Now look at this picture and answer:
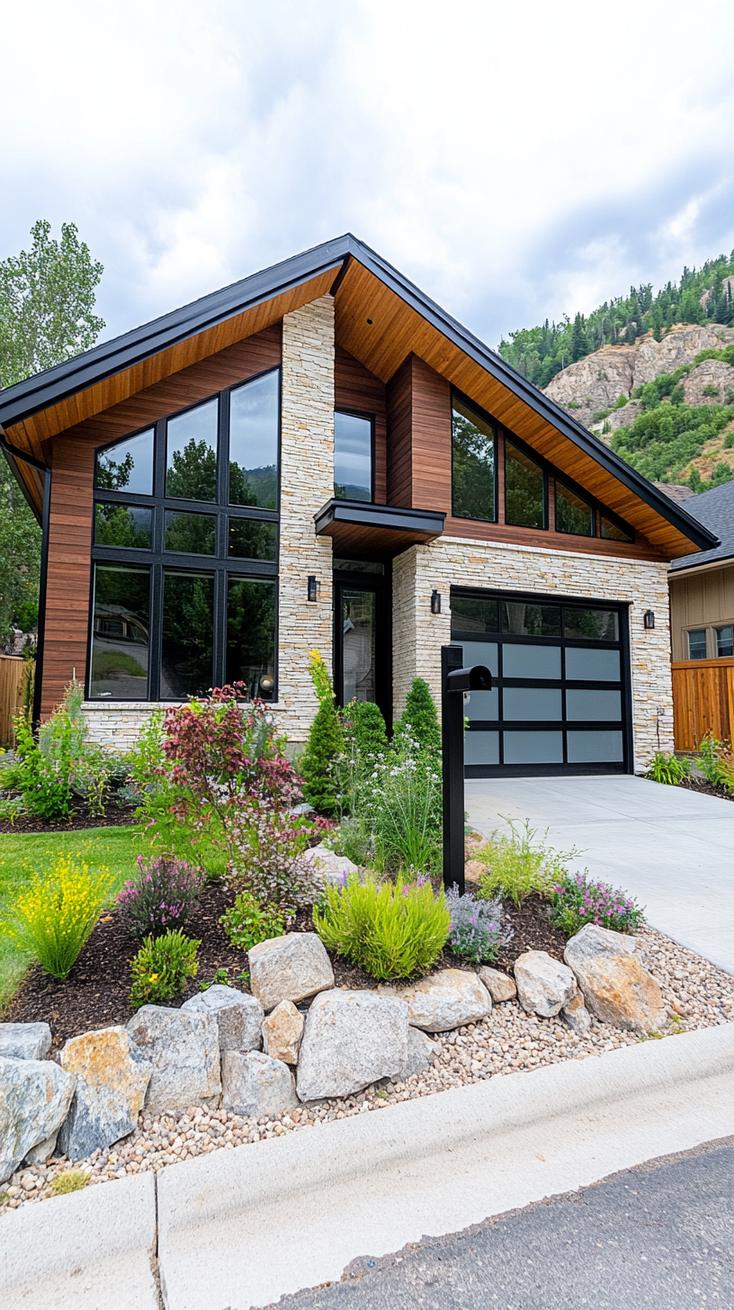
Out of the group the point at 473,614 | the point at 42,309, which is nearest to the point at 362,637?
the point at 473,614

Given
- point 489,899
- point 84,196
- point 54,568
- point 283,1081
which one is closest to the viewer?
point 283,1081

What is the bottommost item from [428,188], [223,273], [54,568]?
[54,568]

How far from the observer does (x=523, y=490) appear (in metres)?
10.4

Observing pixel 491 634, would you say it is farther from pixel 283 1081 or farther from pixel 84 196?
pixel 84 196

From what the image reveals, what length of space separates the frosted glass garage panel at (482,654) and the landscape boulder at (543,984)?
6.43 metres

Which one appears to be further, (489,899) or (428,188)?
(428,188)

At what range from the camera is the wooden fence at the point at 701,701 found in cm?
1039

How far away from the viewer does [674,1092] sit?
8.64ft

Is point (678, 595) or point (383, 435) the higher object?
point (383, 435)

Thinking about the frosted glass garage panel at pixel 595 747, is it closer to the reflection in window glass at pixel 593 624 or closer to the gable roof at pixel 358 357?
the reflection in window glass at pixel 593 624

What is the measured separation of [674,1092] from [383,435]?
9.42 meters

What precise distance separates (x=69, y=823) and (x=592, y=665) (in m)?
7.77

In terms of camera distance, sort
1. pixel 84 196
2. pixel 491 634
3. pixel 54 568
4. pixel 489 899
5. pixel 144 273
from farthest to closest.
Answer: pixel 144 273 < pixel 84 196 < pixel 491 634 < pixel 54 568 < pixel 489 899

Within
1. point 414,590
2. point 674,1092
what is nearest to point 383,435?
point 414,590
